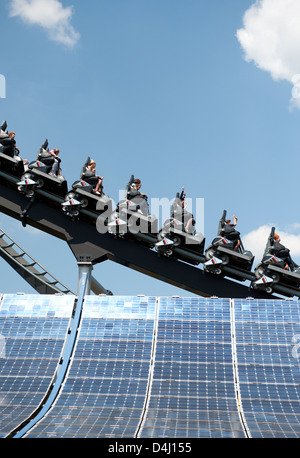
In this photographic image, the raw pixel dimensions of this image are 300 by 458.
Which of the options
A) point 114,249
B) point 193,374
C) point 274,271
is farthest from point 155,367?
point 114,249

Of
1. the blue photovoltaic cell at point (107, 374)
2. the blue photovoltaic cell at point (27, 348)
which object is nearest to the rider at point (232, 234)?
the blue photovoltaic cell at point (107, 374)

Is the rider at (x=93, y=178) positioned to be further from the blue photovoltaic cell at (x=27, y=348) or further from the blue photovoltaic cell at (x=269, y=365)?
the blue photovoltaic cell at (x=269, y=365)

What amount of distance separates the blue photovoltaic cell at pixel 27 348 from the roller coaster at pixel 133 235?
4.95 m

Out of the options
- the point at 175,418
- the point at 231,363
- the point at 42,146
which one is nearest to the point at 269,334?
the point at 231,363

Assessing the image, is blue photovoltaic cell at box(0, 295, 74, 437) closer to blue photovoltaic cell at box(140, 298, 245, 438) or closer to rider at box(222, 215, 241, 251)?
blue photovoltaic cell at box(140, 298, 245, 438)

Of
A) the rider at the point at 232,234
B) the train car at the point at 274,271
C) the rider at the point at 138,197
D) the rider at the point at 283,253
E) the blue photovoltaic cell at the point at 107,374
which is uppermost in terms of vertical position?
the rider at the point at 138,197

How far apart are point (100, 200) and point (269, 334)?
29.3 feet

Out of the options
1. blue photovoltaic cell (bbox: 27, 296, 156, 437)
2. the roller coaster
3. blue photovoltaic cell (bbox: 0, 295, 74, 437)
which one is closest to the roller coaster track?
the roller coaster

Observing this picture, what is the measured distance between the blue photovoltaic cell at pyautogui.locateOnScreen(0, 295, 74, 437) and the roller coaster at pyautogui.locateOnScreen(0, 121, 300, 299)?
4.95m

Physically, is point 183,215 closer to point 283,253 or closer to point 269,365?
point 283,253

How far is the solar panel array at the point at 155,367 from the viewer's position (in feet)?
36.9

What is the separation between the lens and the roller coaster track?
20453 mm

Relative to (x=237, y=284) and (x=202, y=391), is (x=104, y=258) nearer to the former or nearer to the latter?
(x=237, y=284)

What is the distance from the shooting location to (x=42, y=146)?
2216 cm
